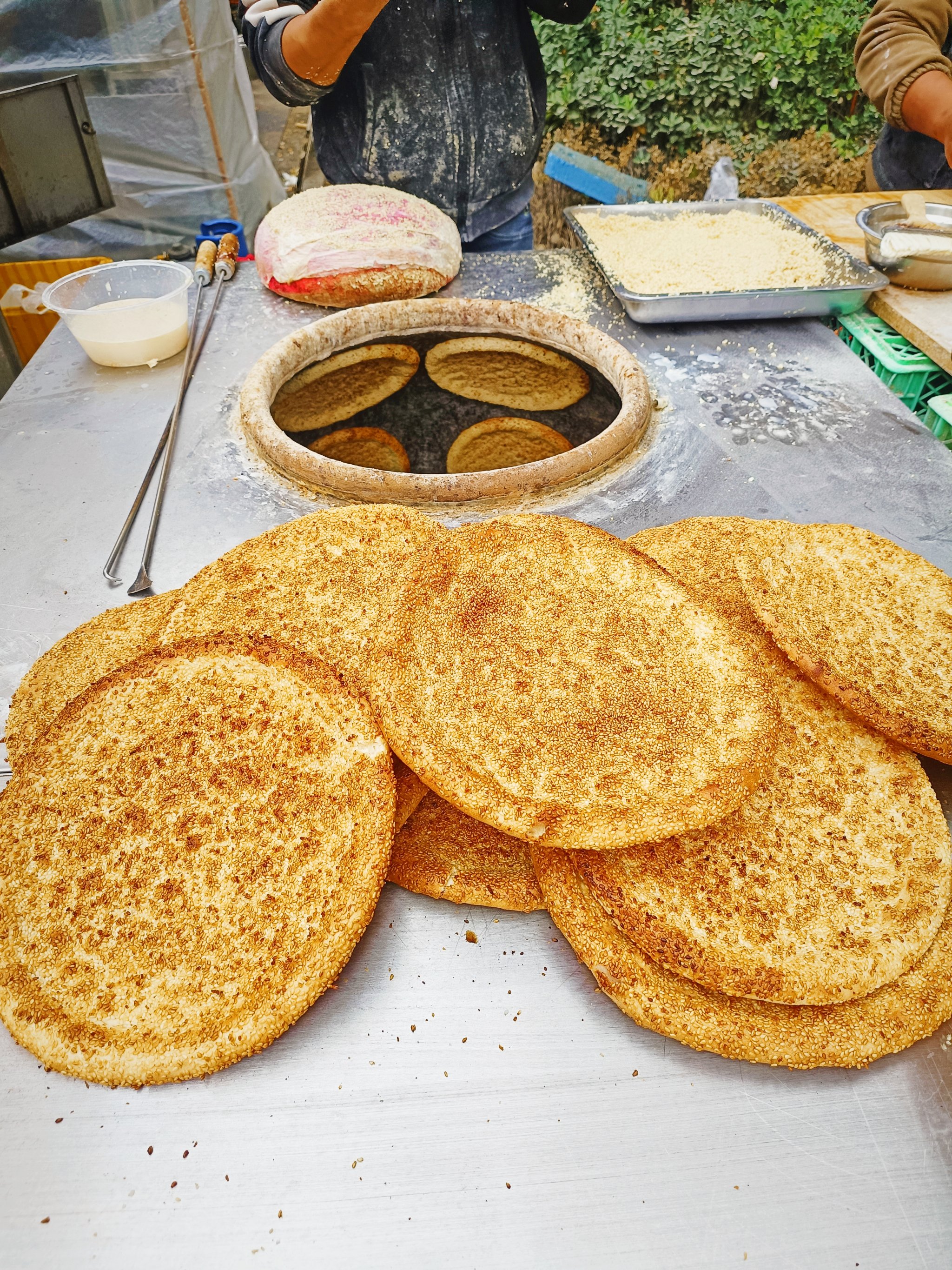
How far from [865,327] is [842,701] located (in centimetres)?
226

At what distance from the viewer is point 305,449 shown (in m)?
2.18

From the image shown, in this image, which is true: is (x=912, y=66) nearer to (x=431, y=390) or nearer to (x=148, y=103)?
(x=431, y=390)

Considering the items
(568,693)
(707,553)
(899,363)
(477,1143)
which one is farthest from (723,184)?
(477,1143)

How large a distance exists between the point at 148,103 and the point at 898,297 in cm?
477

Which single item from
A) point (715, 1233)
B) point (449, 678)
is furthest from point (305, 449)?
point (715, 1233)

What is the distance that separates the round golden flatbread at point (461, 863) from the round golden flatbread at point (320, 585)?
284 mm

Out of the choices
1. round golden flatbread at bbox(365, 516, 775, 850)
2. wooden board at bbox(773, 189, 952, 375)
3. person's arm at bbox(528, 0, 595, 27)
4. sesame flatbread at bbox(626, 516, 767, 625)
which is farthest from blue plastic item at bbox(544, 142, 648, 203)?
round golden flatbread at bbox(365, 516, 775, 850)

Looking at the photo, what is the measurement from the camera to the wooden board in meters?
2.75

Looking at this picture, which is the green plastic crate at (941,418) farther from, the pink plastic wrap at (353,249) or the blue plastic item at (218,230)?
the blue plastic item at (218,230)

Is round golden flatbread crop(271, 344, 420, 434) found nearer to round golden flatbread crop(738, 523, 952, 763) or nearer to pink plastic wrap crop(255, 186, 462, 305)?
pink plastic wrap crop(255, 186, 462, 305)

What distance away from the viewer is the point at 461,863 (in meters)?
1.35

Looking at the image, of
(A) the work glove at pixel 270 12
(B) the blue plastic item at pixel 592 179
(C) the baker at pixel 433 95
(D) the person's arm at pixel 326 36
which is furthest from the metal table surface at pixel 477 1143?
(B) the blue plastic item at pixel 592 179

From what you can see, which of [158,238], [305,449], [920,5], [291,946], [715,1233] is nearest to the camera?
[715,1233]

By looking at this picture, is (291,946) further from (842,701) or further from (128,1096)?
(842,701)
